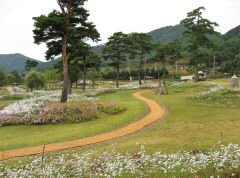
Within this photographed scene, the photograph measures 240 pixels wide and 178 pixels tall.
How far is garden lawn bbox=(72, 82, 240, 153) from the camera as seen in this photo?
6.20m

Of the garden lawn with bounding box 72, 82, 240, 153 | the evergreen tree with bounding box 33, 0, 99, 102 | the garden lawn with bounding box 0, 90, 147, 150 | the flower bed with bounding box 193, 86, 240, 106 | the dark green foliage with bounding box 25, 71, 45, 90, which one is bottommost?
the garden lawn with bounding box 0, 90, 147, 150

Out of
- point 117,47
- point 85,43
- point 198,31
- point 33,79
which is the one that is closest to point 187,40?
point 198,31

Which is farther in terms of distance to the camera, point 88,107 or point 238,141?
point 88,107

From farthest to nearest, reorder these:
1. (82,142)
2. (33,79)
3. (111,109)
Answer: (33,79) < (111,109) < (82,142)

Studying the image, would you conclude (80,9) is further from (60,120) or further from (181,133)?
(181,133)

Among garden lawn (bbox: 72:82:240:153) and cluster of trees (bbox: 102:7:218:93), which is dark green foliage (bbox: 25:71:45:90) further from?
garden lawn (bbox: 72:82:240:153)

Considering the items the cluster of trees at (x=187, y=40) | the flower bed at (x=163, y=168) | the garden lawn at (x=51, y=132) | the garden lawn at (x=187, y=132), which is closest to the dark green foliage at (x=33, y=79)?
the cluster of trees at (x=187, y=40)

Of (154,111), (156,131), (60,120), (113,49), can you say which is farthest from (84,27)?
(113,49)

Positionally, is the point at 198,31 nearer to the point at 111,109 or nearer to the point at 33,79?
the point at 111,109

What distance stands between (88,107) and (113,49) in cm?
2209

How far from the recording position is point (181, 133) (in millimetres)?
7754

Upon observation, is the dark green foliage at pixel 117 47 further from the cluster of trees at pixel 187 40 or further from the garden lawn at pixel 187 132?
the garden lawn at pixel 187 132

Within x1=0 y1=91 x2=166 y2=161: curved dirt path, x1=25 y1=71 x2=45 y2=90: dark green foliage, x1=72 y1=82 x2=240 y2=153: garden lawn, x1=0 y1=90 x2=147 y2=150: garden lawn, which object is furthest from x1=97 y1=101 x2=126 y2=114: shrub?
x1=25 y1=71 x2=45 y2=90: dark green foliage

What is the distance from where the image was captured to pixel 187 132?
25.7ft
